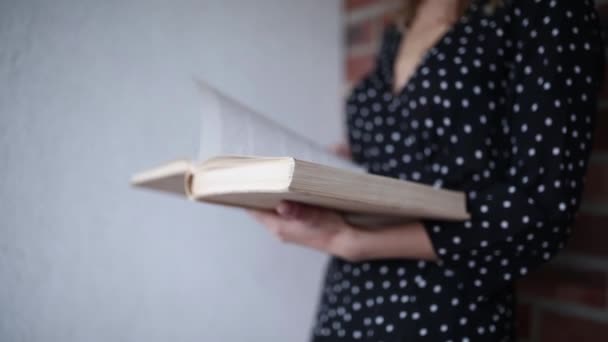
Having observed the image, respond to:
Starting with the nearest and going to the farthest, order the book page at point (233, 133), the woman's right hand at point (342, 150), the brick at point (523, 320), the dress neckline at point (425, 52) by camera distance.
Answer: the book page at point (233, 133) → the dress neckline at point (425, 52) → the brick at point (523, 320) → the woman's right hand at point (342, 150)

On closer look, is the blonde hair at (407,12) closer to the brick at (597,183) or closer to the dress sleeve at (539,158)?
the dress sleeve at (539,158)

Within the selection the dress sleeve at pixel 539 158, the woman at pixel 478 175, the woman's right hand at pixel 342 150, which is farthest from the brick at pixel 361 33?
the dress sleeve at pixel 539 158

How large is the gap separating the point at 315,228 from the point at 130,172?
0.99ft

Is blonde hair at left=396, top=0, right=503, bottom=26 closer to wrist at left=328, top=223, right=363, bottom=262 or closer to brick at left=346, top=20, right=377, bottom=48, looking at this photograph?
brick at left=346, top=20, right=377, bottom=48

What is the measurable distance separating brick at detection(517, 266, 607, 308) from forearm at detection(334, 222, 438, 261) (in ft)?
1.02

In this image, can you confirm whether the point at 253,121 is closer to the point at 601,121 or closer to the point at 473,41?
the point at 473,41

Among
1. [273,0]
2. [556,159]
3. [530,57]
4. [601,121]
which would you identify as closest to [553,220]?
[556,159]

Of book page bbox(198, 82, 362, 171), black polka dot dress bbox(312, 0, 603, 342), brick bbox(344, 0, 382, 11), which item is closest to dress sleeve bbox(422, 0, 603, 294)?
black polka dot dress bbox(312, 0, 603, 342)

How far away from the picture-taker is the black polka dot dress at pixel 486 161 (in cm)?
50

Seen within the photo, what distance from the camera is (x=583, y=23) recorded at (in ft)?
1.70

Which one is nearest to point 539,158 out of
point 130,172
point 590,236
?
point 590,236

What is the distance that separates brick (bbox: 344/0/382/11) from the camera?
986mm

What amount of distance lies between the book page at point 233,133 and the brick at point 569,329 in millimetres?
524

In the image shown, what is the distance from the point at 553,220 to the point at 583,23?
23cm
